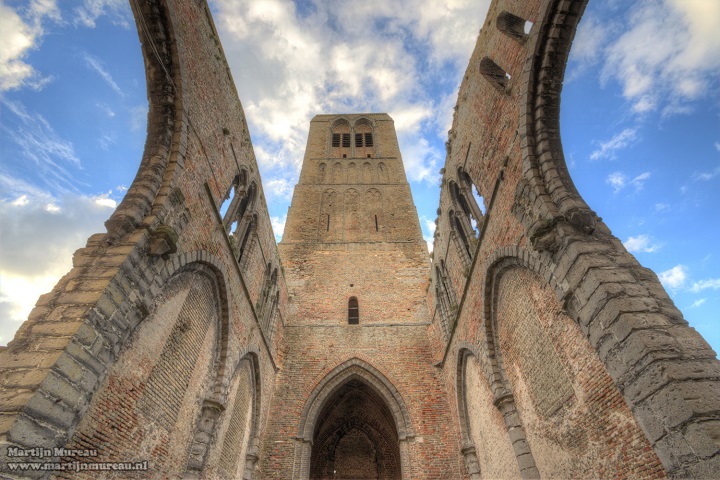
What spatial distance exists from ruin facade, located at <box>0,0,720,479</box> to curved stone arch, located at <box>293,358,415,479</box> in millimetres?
58

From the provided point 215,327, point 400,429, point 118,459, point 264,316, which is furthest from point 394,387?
point 118,459

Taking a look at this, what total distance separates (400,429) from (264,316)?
193 inches

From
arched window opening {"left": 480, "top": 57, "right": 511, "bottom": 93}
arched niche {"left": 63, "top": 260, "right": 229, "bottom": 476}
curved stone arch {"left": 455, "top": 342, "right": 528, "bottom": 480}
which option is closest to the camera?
arched niche {"left": 63, "top": 260, "right": 229, "bottom": 476}

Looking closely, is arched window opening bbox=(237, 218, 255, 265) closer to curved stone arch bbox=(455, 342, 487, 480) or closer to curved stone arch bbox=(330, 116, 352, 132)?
curved stone arch bbox=(455, 342, 487, 480)

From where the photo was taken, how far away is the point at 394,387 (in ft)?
35.6

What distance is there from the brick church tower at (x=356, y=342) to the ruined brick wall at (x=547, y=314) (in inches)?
59.0

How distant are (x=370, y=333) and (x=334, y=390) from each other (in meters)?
2.20

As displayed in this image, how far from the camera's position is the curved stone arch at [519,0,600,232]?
193 inches

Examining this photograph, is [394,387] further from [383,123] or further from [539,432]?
[383,123]

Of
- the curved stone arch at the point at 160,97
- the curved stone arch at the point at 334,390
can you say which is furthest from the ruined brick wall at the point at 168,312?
the curved stone arch at the point at 334,390

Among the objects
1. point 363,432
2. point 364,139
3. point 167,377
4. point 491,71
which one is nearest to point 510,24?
point 491,71

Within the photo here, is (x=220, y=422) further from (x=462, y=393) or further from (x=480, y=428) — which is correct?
(x=462, y=393)

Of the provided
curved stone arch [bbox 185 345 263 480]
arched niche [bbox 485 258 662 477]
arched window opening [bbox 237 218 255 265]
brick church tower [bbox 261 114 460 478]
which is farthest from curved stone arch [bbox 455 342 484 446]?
arched window opening [bbox 237 218 255 265]

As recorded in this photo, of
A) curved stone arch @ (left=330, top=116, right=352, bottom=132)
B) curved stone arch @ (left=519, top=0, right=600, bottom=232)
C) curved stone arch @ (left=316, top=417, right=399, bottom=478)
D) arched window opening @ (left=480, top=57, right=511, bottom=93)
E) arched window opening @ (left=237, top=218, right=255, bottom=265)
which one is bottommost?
curved stone arch @ (left=316, top=417, right=399, bottom=478)
